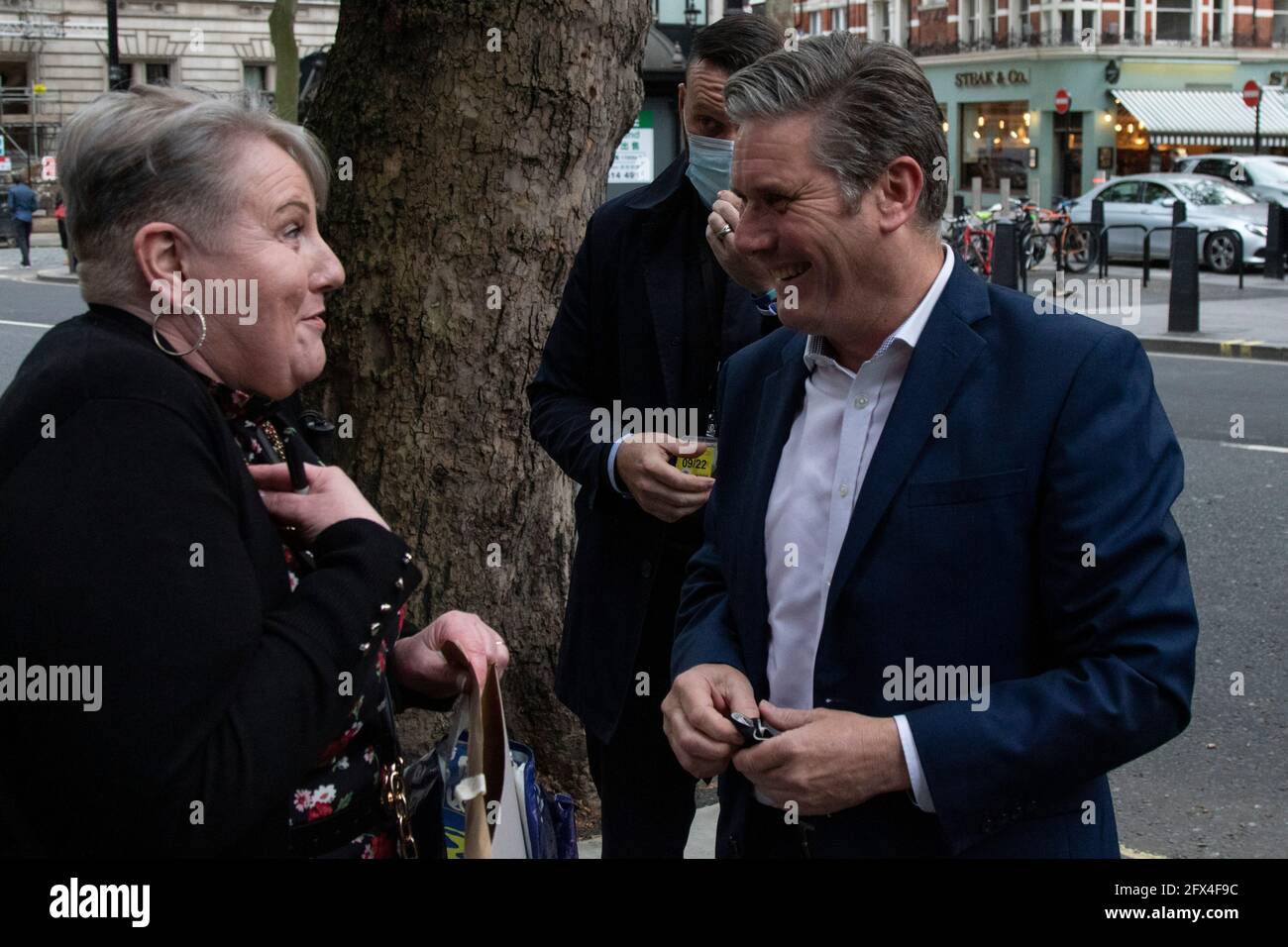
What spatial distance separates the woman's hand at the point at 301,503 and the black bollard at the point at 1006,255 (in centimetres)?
1812

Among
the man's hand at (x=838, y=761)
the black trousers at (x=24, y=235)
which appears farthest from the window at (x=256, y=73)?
the man's hand at (x=838, y=761)

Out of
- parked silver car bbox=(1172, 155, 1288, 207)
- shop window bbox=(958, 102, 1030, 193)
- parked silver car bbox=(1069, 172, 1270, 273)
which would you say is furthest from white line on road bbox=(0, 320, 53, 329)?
shop window bbox=(958, 102, 1030, 193)

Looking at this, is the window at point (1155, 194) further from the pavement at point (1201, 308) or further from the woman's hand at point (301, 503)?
the woman's hand at point (301, 503)

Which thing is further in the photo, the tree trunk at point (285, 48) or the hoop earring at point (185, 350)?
the tree trunk at point (285, 48)

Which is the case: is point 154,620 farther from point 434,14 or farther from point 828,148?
point 434,14

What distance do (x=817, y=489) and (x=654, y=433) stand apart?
97 cm

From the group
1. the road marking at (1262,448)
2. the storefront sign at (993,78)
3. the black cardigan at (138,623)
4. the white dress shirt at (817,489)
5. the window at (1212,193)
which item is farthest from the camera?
the storefront sign at (993,78)

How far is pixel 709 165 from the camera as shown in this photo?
3.22m

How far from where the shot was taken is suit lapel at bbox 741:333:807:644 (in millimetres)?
2219

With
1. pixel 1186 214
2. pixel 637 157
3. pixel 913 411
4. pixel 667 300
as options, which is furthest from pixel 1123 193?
pixel 913 411

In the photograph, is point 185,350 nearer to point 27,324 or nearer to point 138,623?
point 138,623

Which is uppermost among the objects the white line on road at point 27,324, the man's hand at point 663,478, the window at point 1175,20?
the window at point 1175,20

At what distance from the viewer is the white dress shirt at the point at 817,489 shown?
212 centimetres
